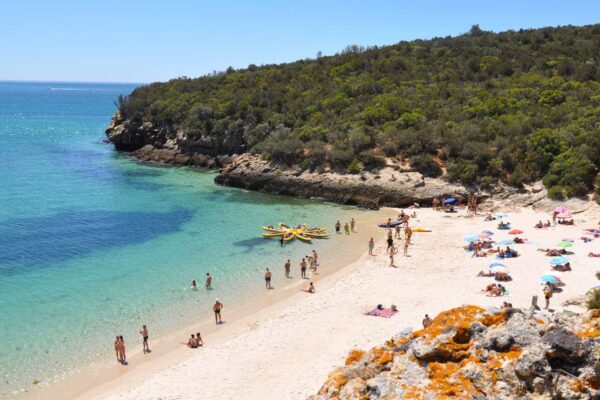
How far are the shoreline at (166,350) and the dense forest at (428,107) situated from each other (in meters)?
18.2

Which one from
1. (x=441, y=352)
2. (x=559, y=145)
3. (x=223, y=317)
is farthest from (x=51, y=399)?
(x=559, y=145)

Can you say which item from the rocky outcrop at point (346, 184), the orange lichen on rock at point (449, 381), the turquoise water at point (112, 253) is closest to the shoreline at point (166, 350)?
the turquoise water at point (112, 253)

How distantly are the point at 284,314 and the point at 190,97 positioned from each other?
48.2 m

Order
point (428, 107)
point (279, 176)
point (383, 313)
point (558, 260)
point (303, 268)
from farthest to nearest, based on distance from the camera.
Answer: point (428, 107) → point (279, 176) → point (303, 268) → point (558, 260) → point (383, 313)

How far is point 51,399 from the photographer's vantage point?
13914mm

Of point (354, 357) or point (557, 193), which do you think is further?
point (557, 193)

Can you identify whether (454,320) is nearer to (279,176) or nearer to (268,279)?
A: (268,279)

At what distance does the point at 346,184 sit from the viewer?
38438 mm

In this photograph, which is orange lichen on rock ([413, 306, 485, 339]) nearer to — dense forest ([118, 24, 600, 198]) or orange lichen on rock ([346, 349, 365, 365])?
orange lichen on rock ([346, 349, 365, 365])

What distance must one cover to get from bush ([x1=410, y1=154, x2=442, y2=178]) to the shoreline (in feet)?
52.3

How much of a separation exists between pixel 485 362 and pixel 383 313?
12379 millimetres

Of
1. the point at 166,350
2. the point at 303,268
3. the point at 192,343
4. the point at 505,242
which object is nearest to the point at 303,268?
the point at 303,268

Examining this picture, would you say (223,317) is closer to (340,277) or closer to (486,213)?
(340,277)

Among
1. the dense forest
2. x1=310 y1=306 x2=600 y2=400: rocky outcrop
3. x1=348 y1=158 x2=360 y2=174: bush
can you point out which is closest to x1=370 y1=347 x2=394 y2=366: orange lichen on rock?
x1=310 y1=306 x2=600 y2=400: rocky outcrop
